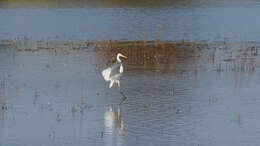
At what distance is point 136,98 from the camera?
593 inches

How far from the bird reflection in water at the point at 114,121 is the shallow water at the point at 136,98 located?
0.02 meters

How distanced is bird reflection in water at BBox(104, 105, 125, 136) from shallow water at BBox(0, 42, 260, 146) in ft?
0.07

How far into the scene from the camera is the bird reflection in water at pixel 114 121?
12.3 metres

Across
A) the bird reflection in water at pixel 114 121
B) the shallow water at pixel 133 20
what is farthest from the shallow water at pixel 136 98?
the shallow water at pixel 133 20

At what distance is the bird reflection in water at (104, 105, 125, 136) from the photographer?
40.3ft

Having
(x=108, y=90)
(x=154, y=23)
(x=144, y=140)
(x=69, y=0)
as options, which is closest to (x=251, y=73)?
(x=108, y=90)

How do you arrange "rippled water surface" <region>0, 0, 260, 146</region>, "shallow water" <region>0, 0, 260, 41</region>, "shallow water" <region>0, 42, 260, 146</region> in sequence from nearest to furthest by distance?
"shallow water" <region>0, 42, 260, 146</region>
"rippled water surface" <region>0, 0, 260, 146</region>
"shallow water" <region>0, 0, 260, 41</region>

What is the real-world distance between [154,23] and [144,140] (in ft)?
67.4

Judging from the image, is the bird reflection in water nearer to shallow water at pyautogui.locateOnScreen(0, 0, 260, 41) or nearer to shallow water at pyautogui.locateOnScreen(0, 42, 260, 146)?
shallow water at pyautogui.locateOnScreen(0, 42, 260, 146)

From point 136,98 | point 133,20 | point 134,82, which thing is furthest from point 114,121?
point 133,20

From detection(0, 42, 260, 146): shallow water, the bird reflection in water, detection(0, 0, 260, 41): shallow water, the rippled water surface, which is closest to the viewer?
detection(0, 42, 260, 146): shallow water

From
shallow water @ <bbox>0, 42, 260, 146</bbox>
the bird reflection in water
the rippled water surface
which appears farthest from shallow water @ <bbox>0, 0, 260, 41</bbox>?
the bird reflection in water

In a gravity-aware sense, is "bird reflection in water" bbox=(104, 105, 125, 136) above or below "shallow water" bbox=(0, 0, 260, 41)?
below

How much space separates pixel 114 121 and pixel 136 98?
207cm
